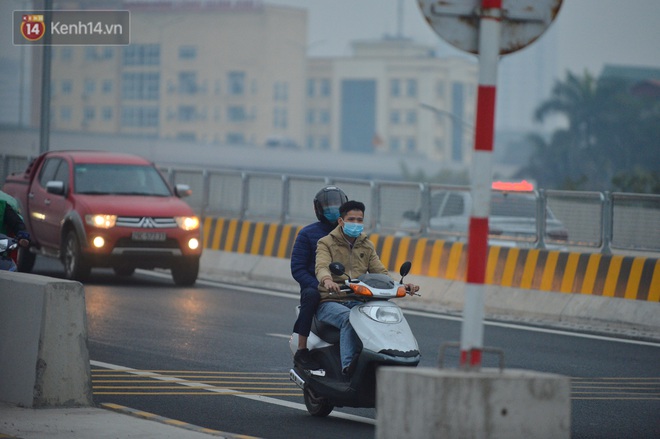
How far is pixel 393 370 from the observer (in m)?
6.69

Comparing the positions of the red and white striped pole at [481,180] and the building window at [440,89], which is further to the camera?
the building window at [440,89]

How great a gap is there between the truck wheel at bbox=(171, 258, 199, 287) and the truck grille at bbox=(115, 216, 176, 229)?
0.60m

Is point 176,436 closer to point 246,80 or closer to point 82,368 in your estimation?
point 82,368

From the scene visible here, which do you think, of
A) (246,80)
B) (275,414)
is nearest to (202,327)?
(275,414)

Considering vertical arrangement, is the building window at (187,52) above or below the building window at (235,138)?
above

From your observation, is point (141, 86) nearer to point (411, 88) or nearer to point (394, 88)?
point (394, 88)

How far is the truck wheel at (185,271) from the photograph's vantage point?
19594 millimetres

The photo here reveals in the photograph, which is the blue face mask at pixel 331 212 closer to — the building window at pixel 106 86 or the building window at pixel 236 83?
the building window at pixel 106 86

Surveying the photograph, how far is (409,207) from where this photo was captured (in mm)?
20938

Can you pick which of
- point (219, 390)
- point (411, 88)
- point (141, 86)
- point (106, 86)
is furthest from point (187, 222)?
point (411, 88)

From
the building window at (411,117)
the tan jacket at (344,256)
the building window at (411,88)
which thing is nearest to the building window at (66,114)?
the building window at (411,88)

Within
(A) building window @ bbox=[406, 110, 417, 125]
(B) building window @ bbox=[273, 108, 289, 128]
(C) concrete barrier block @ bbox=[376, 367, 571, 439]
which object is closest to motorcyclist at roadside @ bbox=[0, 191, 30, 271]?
(C) concrete barrier block @ bbox=[376, 367, 571, 439]

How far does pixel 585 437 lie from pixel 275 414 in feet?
7.68

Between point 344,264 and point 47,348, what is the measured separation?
2272 mm
